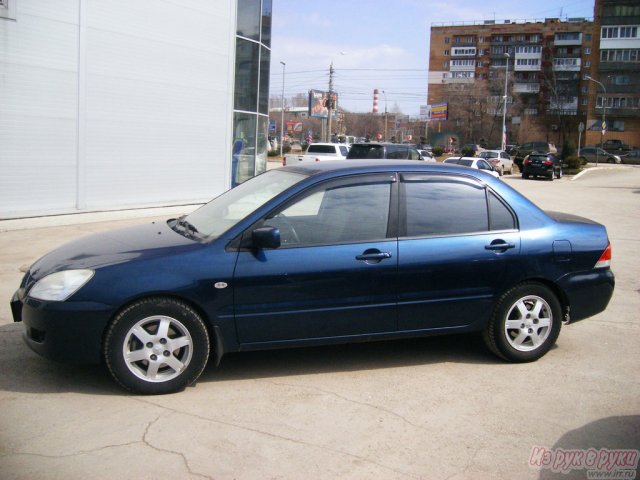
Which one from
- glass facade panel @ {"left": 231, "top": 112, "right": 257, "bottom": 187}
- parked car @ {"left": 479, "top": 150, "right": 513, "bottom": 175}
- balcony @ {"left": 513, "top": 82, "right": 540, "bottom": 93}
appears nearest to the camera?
glass facade panel @ {"left": 231, "top": 112, "right": 257, "bottom": 187}

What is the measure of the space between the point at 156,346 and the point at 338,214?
1.66m

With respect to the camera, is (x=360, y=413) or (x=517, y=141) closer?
(x=360, y=413)

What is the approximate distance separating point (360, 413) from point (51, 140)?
37.2 ft

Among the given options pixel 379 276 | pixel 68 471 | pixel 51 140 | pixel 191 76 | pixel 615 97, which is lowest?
pixel 68 471

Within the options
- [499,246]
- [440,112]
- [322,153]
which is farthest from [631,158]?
[499,246]

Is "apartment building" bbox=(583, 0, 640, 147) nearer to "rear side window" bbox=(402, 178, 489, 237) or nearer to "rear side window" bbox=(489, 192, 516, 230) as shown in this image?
"rear side window" bbox=(489, 192, 516, 230)

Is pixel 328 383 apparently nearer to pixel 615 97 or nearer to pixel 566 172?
pixel 566 172

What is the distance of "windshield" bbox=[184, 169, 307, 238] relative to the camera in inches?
193

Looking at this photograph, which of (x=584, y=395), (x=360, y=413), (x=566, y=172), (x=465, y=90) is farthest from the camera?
(x=465, y=90)

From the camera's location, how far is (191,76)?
1662 centimetres

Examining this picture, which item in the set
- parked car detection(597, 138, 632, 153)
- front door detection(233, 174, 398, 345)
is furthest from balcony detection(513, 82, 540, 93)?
front door detection(233, 174, 398, 345)

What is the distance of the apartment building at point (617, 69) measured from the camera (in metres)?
79.6

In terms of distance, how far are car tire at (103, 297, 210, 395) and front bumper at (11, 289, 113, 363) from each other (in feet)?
0.28

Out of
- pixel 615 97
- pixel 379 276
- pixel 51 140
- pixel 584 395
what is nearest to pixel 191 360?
pixel 379 276
